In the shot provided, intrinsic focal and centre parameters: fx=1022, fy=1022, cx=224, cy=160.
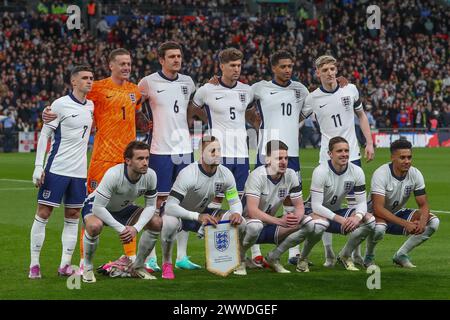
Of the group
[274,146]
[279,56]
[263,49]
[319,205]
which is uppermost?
[263,49]

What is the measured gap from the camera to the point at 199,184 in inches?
434

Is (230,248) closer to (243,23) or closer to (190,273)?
(190,273)

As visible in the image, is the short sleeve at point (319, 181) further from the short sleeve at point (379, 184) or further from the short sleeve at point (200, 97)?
the short sleeve at point (200, 97)

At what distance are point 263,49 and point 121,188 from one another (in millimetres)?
35828

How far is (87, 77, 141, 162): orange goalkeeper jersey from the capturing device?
38.0 ft

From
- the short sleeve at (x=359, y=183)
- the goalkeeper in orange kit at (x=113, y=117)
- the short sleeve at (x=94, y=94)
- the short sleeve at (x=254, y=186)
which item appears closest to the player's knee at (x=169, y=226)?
the goalkeeper in orange kit at (x=113, y=117)

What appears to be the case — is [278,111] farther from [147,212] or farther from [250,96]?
[147,212]

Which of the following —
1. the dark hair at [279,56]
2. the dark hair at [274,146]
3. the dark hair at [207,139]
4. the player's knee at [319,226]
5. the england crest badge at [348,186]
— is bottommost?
the player's knee at [319,226]

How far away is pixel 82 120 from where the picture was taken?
11.2m

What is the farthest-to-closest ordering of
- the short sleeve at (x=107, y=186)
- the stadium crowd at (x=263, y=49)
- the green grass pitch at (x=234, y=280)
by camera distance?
1. the stadium crowd at (x=263, y=49)
2. the short sleeve at (x=107, y=186)
3. the green grass pitch at (x=234, y=280)

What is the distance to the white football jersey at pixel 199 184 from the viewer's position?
35.9ft

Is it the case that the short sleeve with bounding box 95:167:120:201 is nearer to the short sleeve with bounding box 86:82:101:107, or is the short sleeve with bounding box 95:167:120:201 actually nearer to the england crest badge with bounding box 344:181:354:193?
the short sleeve with bounding box 86:82:101:107

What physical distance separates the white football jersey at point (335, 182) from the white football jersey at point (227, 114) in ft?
3.54

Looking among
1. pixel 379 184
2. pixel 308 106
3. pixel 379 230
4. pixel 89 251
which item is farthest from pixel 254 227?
pixel 308 106
